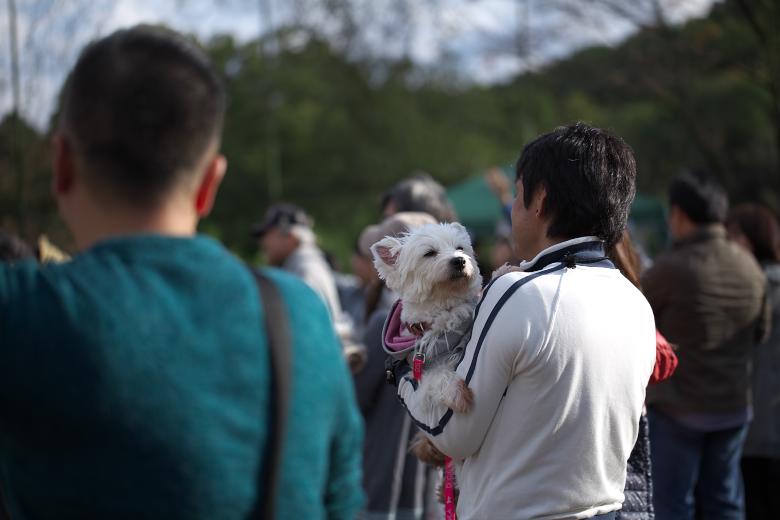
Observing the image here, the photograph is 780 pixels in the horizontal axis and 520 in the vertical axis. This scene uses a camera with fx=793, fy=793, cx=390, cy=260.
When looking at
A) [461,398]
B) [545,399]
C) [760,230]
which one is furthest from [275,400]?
[760,230]

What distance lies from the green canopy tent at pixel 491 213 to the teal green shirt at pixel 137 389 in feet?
39.0

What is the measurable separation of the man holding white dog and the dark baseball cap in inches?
178

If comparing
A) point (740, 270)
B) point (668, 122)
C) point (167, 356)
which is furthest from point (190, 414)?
point (668, 122)

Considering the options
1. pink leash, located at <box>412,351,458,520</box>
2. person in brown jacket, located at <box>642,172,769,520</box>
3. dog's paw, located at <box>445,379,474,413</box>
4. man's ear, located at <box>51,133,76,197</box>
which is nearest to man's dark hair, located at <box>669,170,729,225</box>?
person in brown jacket, located at <box>642,172,769,520</box>

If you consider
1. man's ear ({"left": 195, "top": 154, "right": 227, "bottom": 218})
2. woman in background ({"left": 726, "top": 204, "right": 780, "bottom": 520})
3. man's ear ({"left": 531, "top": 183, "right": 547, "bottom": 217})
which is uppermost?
man's ear ({"left": 195, "top": 154, "right": 227, "bottom": 218})

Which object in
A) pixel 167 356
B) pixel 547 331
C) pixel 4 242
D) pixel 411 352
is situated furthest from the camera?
pixel 4 242

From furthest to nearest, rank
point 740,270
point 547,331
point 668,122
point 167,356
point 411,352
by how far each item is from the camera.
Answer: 1. point 668,122
2. point 740,270
3. point 411,352
4. point 547,331
5. point 167,356

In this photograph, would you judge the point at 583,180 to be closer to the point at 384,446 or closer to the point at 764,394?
the point at 384,446

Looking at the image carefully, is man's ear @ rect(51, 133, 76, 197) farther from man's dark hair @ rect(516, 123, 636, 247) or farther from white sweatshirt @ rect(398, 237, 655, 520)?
man's dark hair @ rect(516, 123, 636, 247)

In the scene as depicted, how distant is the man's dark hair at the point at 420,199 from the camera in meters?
4.37

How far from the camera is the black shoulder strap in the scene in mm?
1352

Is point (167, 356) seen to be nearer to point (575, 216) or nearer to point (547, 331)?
point (547, 331)

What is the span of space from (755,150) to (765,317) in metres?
20.2

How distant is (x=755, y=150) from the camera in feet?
75.6
